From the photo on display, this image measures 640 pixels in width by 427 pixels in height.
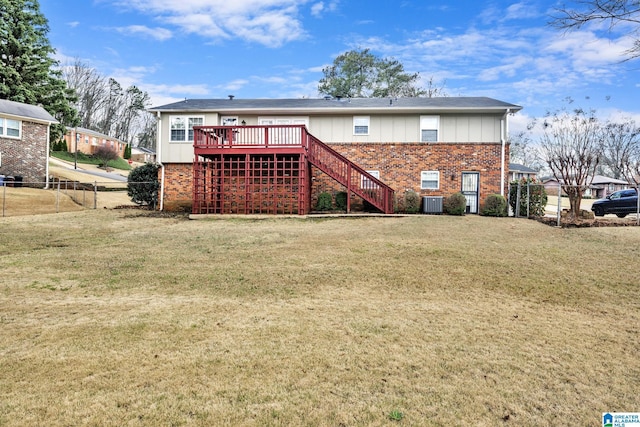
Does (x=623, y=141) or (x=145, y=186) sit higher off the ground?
(x=623, y=141)

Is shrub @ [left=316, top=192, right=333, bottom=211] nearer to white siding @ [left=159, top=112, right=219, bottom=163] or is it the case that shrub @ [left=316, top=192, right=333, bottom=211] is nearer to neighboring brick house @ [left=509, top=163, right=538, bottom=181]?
white siding @ [left=159, top=112, right=219, bottom=163]

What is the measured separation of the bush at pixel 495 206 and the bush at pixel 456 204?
1009 millimetres

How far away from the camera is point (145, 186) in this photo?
2011 cm

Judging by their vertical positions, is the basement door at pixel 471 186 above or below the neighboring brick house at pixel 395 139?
below

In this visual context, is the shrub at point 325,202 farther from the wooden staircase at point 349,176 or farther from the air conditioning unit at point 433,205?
the air conditioning unit at point 433,205

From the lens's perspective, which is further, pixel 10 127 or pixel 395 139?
pixel 10 127

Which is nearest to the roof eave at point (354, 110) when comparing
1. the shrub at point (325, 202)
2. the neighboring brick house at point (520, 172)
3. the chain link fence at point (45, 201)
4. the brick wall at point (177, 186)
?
the brick wall at point (177, 186)

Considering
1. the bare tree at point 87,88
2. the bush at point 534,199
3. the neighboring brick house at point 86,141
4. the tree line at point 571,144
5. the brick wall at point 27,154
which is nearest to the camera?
the tree line at point 571,144

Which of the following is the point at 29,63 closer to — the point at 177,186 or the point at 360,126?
the point at 177,186

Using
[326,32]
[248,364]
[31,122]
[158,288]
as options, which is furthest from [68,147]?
[248,364]

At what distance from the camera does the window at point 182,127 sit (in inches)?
771

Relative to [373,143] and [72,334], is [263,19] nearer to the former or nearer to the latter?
[373,143]

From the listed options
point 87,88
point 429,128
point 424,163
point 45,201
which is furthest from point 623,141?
point 87,88

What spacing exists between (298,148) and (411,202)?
18.7ft
